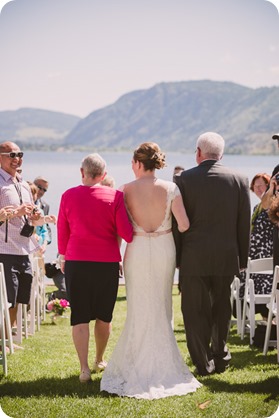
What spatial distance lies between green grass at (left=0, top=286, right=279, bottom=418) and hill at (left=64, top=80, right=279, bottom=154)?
88757mm

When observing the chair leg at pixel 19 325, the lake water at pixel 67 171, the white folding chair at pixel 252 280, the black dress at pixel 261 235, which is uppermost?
the lake water at pixel 67 171

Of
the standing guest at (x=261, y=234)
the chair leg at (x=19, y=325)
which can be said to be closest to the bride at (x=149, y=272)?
the chair leg at (x=19, y=325)

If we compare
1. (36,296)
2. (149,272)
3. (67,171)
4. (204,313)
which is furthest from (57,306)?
(67,171)

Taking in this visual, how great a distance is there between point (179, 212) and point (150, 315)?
0.75 m

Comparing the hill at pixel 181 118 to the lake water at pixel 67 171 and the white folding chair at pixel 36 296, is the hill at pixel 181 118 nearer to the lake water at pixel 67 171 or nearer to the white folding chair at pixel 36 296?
the lake water at pixel 67 171

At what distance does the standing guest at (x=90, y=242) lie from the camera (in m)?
5.20

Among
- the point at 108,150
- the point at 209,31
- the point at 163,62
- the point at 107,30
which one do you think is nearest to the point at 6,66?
the point at 107,30

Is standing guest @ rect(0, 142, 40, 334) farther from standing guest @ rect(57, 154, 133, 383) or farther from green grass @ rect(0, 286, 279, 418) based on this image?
standing guest @ rect(57, 154, 133, 383)

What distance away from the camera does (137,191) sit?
5.24 metres

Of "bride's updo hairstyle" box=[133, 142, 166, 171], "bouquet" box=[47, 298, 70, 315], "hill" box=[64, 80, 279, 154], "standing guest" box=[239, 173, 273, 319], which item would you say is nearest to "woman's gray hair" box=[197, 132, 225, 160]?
"bride's updo hairstyle" box=[133, 142, 166, 171]

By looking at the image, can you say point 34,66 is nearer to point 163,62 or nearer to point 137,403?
point 163,62

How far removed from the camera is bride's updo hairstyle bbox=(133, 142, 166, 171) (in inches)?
205

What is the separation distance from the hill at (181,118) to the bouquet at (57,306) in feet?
282

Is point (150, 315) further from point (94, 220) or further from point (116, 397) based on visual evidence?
point (94, 220)
